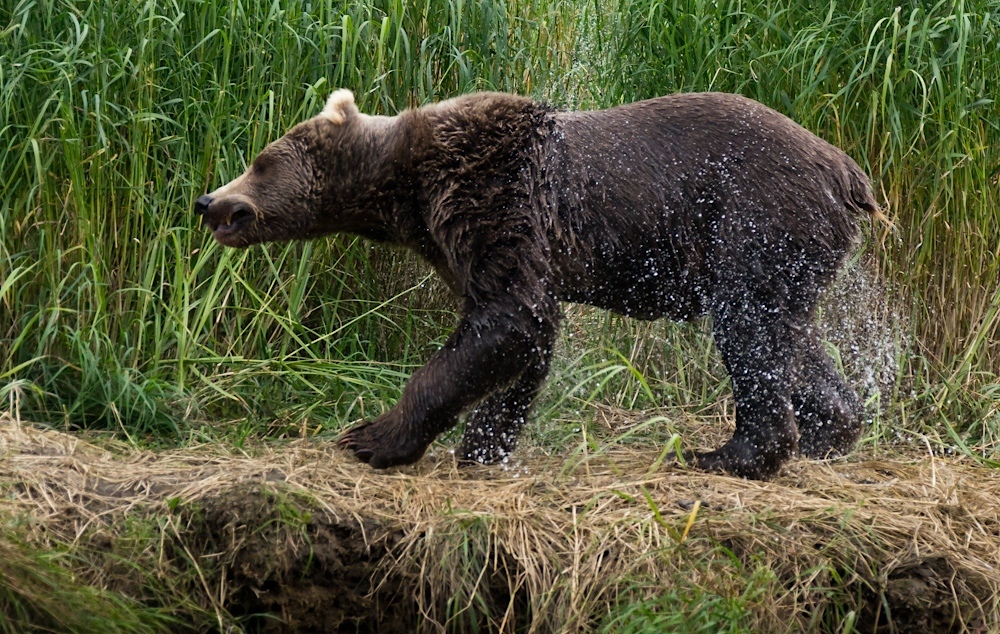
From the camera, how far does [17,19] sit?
530 centimetres

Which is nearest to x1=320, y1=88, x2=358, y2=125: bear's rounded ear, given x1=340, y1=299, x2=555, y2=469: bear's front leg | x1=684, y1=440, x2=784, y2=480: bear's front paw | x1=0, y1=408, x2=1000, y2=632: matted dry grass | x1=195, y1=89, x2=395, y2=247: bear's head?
x1=195, y1=89, x2=395, y2=247: bear's head

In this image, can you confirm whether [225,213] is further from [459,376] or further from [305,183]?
[459,376]

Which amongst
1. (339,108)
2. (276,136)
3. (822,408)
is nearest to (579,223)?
(339,108)

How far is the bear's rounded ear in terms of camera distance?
4703mm

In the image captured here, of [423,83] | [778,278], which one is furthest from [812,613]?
[423,83]

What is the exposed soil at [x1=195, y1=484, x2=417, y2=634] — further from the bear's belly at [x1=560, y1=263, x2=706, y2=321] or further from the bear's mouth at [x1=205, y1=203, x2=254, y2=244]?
the bear's belly at [x1=560, y1=263, x2=706, y2=321]

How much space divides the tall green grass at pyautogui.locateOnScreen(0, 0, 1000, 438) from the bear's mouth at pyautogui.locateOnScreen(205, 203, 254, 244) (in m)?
0.57

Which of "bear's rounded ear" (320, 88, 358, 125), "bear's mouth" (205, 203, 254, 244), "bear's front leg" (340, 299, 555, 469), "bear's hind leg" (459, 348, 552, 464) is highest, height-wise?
"bear's rounded ear" (320, 88, 358, 125)

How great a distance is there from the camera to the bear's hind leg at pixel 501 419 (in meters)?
4.75

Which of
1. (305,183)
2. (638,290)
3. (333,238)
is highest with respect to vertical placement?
(305,183)

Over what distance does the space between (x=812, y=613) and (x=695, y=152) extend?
175 cm

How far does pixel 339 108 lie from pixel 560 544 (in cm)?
196

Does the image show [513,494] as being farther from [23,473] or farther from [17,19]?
[17,19]

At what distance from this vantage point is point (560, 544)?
3.79 meters
